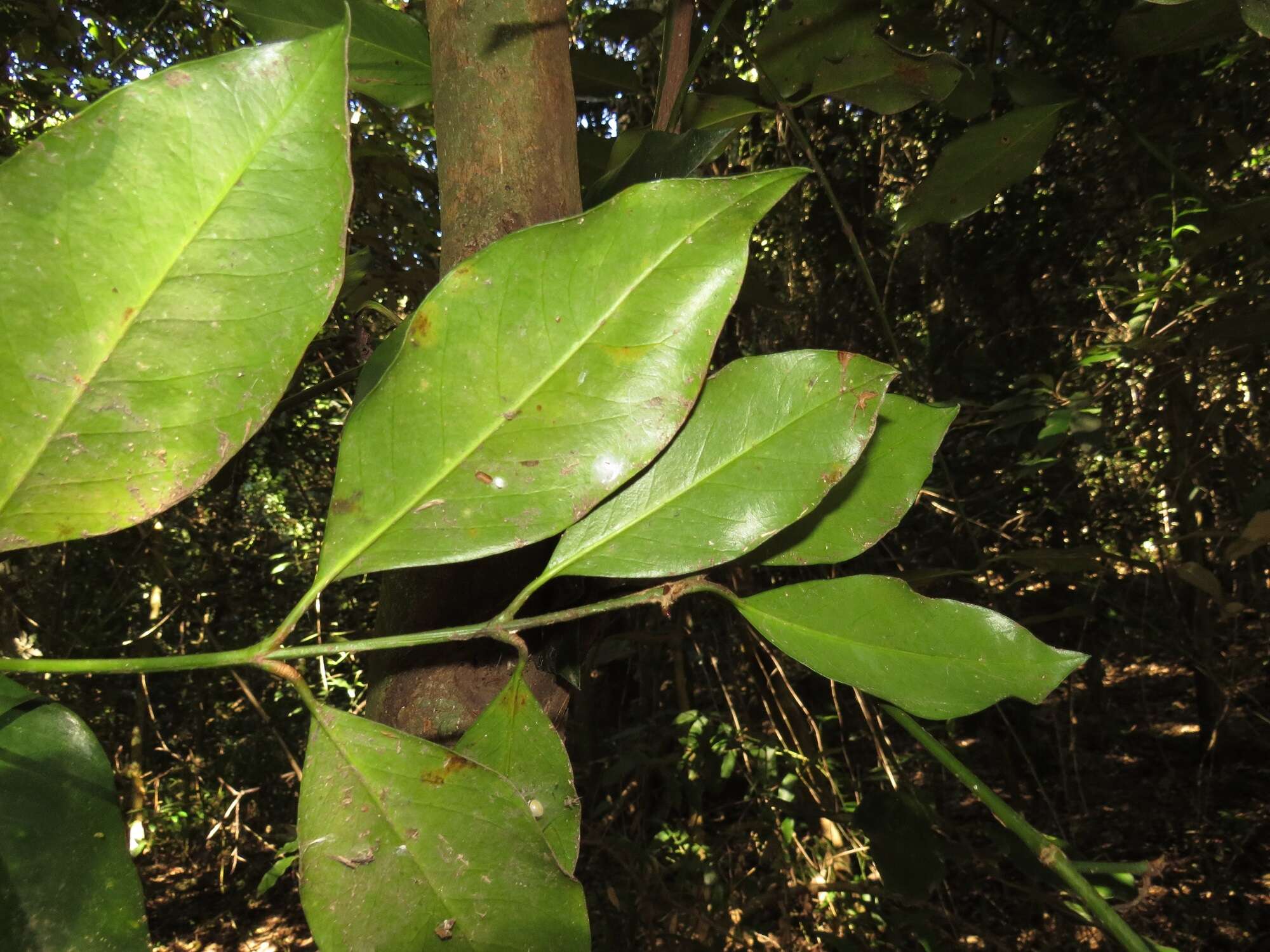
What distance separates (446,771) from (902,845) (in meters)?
0.73

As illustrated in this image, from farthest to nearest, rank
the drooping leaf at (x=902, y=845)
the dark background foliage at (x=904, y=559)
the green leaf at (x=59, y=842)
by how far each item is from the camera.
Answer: the dark background foliage at (x=904, y=559) → the drooping leaf at (x=902, y=845) → the green leaf at (x=59, y=842)

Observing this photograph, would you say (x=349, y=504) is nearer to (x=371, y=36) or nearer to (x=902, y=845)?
(x=371, y=36)

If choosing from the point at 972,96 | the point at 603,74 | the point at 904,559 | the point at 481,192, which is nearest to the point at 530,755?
the point at 481,192

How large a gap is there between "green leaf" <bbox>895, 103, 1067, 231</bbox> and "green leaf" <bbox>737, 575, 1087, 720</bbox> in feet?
1.50

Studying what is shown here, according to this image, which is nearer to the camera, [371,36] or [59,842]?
[59,842]

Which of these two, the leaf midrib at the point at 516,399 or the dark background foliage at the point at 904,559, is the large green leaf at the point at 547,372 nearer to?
the leaf midrib at the point at 516,399

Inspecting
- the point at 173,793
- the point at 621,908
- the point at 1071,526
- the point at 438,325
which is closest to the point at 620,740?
the point at 621,908

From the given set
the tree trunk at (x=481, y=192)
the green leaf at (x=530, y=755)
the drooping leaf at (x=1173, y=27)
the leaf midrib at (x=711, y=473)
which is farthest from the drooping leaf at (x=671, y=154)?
the drooping leaf at (x=1173, y=27)

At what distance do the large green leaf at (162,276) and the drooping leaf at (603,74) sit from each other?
1.57ft

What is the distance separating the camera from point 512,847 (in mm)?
284

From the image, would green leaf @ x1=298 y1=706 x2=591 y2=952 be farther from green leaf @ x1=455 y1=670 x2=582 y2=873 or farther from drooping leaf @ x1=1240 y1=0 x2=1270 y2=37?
drooping leaf @ x1=1240 y1=0 x2=1270 y2=37

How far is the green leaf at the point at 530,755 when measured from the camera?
1.08ft

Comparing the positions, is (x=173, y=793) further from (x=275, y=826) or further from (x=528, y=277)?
(x=528, y=277)

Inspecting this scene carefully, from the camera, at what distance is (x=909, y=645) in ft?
1.15
